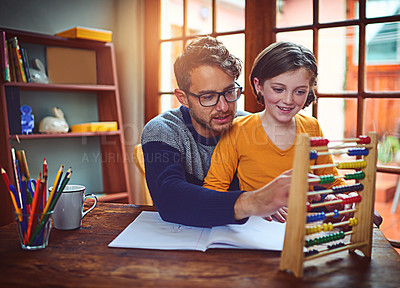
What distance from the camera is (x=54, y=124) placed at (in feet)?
8.80

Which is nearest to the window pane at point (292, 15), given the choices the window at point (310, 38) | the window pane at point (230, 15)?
the window at point (310, 38)

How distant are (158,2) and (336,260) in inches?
104

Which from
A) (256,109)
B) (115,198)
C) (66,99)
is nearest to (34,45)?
(66,99)

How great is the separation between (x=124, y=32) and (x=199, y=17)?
0.72 meters

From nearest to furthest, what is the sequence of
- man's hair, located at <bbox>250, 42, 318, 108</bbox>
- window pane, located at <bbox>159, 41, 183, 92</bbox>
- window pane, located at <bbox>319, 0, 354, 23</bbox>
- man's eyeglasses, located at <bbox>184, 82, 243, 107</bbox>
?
man's hair, located at <bbox>250, 42, 318, 108</bbox>
man's eyeglasses, located at <bbox>184, 82, 243, 107</bbox>
window pane, located at <bbox>319, 0, 354, 23</bbox>
window pane, located at <bbox>159, 41, 183, 92</bbox>

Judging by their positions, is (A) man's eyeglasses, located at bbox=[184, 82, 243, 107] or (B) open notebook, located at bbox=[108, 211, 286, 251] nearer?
(B) open notebook, located at bbox=[108, 211, 286, 251]

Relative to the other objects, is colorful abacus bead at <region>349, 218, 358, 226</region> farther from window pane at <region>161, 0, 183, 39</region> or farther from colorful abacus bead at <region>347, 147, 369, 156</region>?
window pane at <region>161, 0, 183, 39</region>

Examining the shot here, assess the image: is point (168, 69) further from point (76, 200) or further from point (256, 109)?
point (76, 200)

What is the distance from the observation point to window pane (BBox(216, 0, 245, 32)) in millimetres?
2541

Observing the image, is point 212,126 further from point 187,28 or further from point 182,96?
point 187,28


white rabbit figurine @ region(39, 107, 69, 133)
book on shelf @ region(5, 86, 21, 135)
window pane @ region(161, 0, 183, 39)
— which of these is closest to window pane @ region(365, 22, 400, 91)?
window pane @ region(161, 0, 183, 39)

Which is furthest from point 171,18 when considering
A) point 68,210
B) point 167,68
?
point 68,210

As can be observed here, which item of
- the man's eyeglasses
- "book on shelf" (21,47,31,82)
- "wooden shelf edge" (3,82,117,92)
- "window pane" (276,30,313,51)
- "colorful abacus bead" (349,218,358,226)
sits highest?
"window pane" (276,30,313,51)

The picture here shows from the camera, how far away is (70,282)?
32.0 inches
